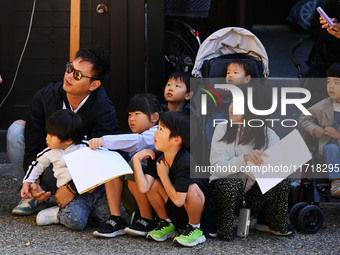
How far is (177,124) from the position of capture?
12.7ft

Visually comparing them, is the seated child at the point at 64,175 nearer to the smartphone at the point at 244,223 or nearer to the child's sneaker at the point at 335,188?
the smartphone at the point at 244,223

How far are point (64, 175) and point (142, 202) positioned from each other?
56 centimetres

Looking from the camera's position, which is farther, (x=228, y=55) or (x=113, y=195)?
(x=228, y=55)

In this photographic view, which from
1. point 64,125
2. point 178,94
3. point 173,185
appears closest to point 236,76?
point 178,94

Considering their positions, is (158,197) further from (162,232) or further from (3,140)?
(3,140)

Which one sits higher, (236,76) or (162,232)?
(236,76)

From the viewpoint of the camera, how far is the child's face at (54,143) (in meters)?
4.10

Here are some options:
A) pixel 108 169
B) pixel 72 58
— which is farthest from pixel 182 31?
pixel 108 169

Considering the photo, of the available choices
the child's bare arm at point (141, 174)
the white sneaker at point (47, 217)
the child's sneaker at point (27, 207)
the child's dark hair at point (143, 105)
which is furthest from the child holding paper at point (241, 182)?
the child's sneaker at point (27, 207)

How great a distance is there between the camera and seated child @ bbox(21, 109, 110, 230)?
13.4ft

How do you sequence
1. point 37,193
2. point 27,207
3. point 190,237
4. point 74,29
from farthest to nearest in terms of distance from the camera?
point 74,29, point 27,207, point 37,193, point 190,237

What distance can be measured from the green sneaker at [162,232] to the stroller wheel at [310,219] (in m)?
0.81

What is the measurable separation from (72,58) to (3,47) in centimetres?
148

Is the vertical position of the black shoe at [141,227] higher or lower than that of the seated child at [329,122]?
lower
